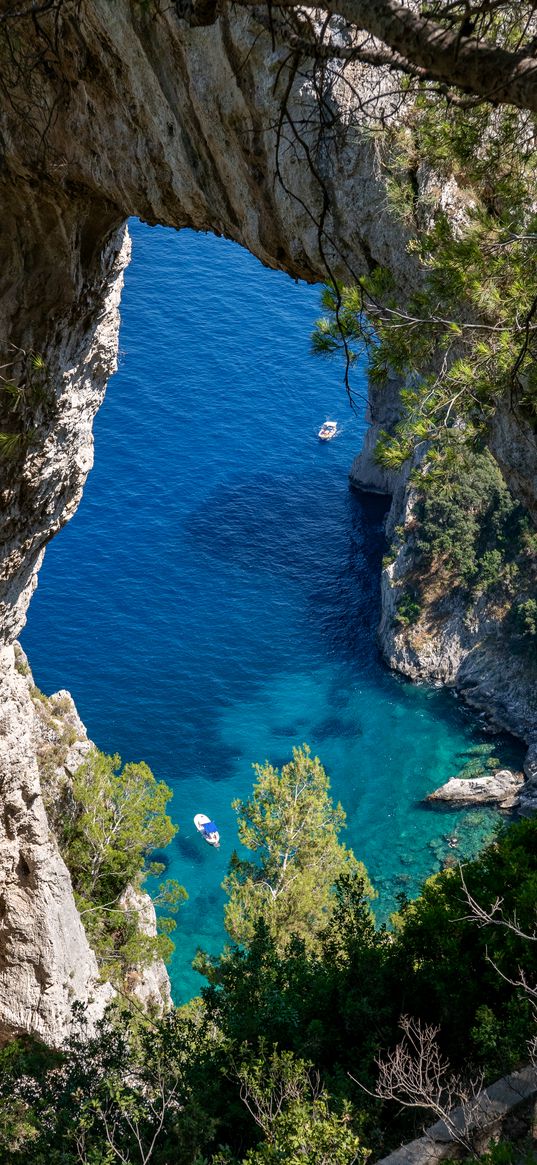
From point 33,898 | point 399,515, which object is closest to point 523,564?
point 399,515

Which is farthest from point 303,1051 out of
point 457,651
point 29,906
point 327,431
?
point 327,431

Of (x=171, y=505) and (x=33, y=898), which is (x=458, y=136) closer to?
(x=33, y=898)

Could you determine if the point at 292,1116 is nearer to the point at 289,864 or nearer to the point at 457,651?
the point at 289,864

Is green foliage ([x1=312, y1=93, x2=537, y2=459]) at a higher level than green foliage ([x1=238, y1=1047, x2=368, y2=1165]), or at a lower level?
higher

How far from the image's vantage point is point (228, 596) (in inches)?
1604

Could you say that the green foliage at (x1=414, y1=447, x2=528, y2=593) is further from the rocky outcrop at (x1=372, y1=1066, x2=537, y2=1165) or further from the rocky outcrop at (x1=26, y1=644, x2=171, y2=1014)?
the rocky outcrop at (x1=372, y1=1066, x2=537, y2=1165)

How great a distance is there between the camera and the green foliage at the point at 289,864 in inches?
747

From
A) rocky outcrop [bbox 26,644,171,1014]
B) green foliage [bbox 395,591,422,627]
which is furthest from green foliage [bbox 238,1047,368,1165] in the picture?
green foliage [bbox 395,591,422,627]

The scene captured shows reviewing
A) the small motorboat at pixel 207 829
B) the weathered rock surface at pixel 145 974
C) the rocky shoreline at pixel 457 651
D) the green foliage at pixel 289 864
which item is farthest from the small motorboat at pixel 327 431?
the weathered rock surface at pixel 145 974

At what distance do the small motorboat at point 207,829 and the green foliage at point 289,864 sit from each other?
10201 millimetres

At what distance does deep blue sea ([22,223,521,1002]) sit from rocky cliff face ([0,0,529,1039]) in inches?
830

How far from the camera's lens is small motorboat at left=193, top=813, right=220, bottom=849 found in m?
31.5

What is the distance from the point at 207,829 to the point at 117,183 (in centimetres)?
2608

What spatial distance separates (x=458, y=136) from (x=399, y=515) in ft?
116
